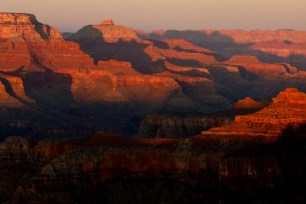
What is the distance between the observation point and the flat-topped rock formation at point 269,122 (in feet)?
262

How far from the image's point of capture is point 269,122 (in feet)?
268

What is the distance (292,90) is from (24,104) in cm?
10363

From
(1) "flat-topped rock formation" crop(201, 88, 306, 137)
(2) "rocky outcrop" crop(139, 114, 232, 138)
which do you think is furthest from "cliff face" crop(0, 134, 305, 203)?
(2) "rocky outcrop" crop(139, 114, 232, 138)

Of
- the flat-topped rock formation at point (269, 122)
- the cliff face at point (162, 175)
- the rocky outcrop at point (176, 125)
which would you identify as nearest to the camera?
the cliff face at point (162, 175)

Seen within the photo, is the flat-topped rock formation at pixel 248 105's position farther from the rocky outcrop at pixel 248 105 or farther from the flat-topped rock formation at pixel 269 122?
the flat-topped rock formation at pixel 269 122

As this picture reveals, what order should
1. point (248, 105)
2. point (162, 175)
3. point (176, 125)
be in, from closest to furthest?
point (162, 175) → point (248, 105) → point (176, 125)

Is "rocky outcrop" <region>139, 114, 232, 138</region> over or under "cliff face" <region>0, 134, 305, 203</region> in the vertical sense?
under

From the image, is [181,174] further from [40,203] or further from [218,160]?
[40,203]

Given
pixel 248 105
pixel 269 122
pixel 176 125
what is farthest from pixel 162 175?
pixel 176 125

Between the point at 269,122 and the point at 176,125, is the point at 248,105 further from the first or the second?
the point at 269,122

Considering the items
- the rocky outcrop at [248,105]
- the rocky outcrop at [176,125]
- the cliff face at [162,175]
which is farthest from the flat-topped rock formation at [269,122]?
the rocky outcrop at [248,105]

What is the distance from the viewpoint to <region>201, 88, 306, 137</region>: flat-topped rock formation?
262 ft

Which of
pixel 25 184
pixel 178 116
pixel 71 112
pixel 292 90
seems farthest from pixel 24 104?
pixel 25 184

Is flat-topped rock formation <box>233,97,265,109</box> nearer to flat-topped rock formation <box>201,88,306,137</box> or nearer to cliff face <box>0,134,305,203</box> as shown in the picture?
flat-topped rock formation <box>201,88,306,137</box>
